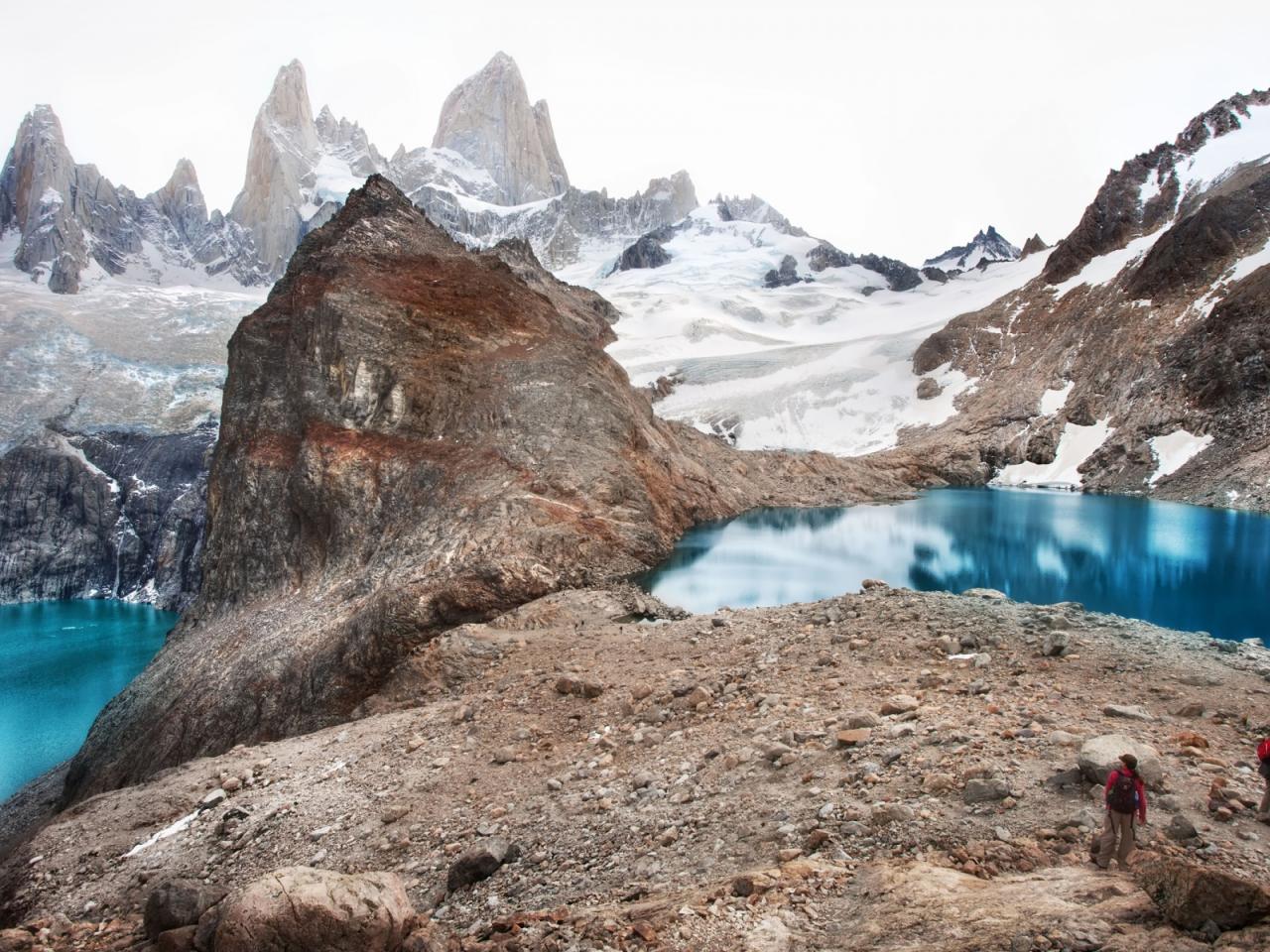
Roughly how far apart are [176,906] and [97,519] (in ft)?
262

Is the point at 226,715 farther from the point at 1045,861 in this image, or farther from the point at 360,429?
the point at 1045,861

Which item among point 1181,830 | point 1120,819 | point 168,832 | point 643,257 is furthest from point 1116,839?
point 643,257

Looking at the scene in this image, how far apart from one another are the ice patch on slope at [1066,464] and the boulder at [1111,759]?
59.2 m

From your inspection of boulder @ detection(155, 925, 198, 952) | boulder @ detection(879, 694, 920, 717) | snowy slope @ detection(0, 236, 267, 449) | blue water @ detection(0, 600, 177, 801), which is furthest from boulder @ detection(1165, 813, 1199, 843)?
snowy slope @ detection(0, 236, 267, 449)

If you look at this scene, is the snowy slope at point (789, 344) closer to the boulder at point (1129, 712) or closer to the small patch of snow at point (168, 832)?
the boulder at point (1129, 712)

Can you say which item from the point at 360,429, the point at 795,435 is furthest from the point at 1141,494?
the point at 360,429

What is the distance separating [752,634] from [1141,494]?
50.4 metres

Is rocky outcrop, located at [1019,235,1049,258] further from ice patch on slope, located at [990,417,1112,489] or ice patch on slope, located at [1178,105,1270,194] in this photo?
ice patch on slope, located at [990,417,1112,489]

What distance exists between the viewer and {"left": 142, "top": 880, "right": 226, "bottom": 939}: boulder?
7.95m

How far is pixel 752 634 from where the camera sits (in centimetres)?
1533

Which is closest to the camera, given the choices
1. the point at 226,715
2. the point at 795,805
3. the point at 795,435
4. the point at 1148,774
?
the point at 1148,774

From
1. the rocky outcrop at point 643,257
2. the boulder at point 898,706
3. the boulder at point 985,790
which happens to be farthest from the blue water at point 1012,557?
the rocky outcrop at point 643,257

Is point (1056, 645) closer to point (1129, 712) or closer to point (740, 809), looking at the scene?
point (1129, 712)

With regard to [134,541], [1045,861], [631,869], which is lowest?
[134,541]
